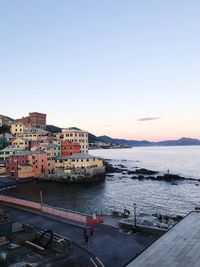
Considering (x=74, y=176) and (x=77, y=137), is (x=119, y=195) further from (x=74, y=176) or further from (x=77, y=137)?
(x=77, y=137)

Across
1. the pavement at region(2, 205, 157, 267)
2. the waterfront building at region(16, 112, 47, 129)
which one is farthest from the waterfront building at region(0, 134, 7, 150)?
the pavement at region(2, 205, 157, 267)

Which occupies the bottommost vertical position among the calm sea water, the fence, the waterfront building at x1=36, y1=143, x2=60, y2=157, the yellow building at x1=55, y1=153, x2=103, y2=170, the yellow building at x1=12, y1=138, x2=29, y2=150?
the calm sea water

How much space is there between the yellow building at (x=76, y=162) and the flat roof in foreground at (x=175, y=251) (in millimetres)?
76183

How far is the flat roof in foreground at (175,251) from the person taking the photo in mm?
15711

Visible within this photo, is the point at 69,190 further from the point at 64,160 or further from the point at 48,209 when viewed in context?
the point at 48,209

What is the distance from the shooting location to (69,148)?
112 m

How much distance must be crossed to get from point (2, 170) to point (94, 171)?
28855 mm

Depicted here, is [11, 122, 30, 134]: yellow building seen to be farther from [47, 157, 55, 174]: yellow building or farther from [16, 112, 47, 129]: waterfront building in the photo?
[47, 157, 55, 174]: yellow building

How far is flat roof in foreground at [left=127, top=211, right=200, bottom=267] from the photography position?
1571 cm

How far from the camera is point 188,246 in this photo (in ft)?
58.1

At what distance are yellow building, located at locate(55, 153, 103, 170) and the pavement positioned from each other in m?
61.4

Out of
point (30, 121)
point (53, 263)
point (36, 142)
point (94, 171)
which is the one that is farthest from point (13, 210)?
point (30, 121)

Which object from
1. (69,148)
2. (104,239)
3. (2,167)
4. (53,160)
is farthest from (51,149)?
(104,239)

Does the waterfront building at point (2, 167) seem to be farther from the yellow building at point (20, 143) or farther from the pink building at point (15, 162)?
the yellow building at point (20, 143)
